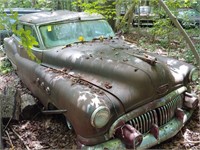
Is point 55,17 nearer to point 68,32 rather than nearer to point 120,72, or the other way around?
point 68,32

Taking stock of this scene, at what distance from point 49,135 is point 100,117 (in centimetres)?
139

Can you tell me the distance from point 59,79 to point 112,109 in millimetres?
1102

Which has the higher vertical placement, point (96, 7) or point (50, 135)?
point (96, 7)

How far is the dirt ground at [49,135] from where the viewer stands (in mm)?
3535

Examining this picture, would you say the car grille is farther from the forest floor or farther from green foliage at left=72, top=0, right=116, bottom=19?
Result: green foliage at left=72, top=0, right=116, bottom=19

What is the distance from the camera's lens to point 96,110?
275cm

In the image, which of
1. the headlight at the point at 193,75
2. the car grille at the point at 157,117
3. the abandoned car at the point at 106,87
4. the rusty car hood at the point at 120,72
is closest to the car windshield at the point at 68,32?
the abandoned car at the point at 106,87

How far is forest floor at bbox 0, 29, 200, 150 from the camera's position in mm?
3535

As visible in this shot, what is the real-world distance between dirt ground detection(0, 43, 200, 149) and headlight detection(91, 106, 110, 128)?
874 mm

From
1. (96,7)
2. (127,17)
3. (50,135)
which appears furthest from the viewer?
(127,17)

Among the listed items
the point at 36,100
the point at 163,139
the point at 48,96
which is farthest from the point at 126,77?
the point at 36,100

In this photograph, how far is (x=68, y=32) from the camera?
4.62 metres

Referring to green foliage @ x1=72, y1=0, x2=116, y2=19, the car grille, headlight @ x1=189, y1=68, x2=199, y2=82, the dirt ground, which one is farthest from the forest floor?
green foliage @ x1=72, y1=0, x2=116, y2=19

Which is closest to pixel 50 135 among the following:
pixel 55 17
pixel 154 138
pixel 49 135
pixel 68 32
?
pixel 49 135
